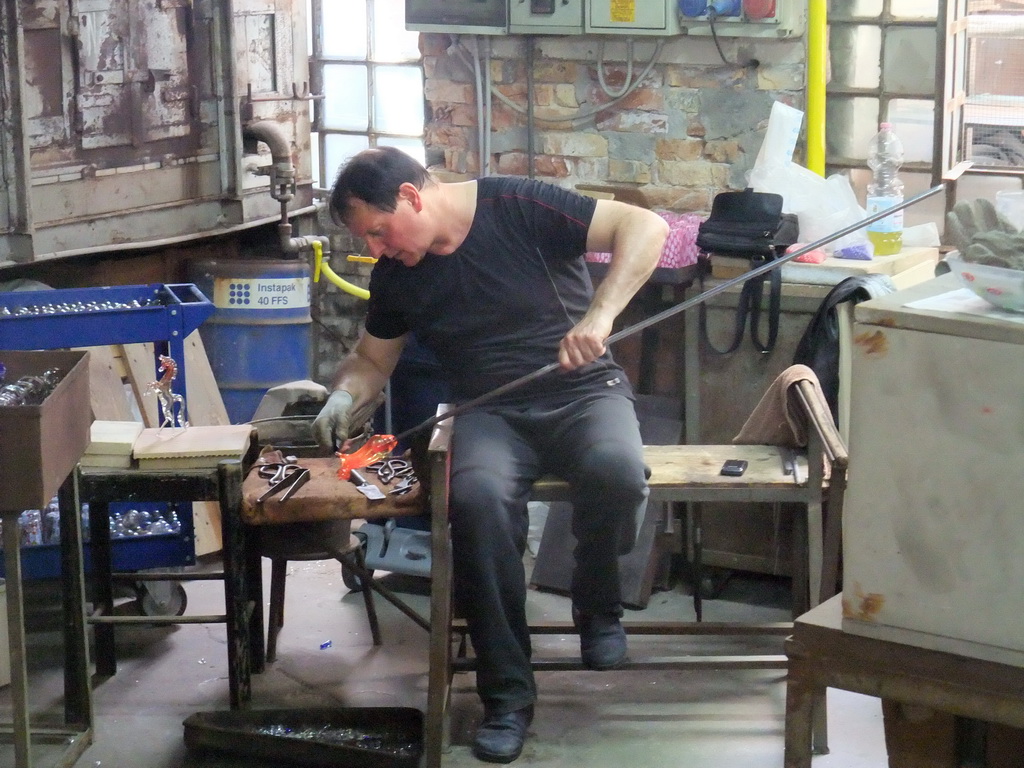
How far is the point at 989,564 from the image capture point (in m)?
1.45

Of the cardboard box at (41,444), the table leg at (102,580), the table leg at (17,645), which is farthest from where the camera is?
the table leg at (102,580)

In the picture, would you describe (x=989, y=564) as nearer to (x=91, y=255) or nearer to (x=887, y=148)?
(x=887, y=148)

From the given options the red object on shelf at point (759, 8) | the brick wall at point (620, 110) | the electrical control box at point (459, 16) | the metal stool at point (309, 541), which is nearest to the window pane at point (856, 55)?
the brick wall at point (620, 110)

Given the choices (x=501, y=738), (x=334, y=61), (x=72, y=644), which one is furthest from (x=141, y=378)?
(x=501, y=738)

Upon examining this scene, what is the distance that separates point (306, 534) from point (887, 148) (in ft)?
7.15

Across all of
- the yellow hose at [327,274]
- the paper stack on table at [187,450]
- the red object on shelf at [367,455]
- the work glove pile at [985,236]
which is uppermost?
the work glove pile at [985,236]

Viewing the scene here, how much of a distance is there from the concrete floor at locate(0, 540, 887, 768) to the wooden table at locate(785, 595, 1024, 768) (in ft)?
4.32

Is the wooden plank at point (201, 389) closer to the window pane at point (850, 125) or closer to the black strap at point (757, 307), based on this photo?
the black strap at point (757, 307)

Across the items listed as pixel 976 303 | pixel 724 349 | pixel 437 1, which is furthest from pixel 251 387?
pixel 976 303

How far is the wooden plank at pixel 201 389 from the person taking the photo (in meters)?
4.35

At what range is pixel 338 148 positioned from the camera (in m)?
5.31

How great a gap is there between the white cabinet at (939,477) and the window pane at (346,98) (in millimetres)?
3955

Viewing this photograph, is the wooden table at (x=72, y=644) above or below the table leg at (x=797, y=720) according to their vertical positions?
below

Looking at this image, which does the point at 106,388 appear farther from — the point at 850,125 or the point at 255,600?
the point at 850,125
